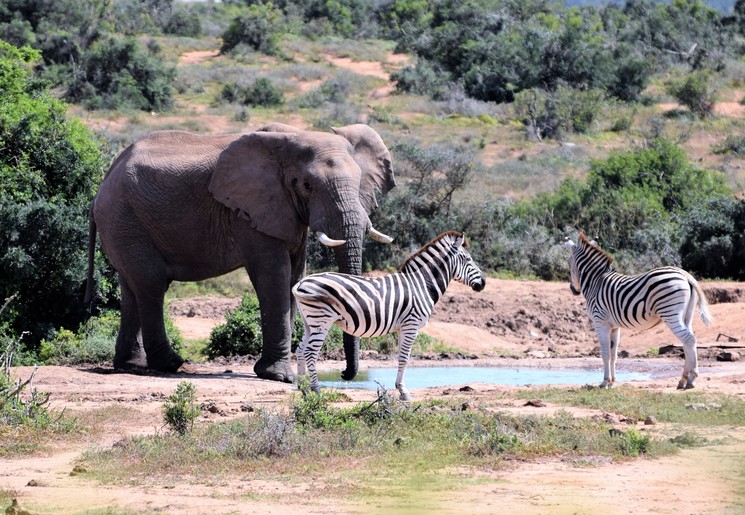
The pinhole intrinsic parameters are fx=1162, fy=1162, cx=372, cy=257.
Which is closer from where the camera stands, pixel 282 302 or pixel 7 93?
pixel 282 302

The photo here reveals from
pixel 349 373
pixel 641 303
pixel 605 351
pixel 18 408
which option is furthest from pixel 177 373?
pixel 641 303

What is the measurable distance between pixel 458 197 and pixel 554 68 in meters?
24.9

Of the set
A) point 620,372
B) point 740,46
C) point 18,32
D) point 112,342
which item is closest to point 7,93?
point 112,342

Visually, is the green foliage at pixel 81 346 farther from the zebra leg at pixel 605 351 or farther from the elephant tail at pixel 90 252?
the zebra leg at pixel 605 351

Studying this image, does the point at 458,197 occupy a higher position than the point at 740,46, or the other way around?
the point at 740,46

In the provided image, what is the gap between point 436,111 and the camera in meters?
50.4

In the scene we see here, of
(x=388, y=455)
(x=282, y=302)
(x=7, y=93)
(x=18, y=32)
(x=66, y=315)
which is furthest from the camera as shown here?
(x=18, y=32)

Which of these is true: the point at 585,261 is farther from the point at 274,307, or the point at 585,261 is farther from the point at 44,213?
the point at 44,213

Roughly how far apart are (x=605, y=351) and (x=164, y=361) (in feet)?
19.2

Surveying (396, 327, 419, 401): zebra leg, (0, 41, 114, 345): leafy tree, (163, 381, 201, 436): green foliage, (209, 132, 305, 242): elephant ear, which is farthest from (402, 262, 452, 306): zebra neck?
(0, 41, 114, 345): leafy tree

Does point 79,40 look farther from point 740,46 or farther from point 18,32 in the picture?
point 740,46

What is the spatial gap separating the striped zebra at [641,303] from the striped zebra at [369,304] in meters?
2.24

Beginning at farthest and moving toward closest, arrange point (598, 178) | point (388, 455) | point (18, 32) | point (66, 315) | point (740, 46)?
point (740, 46)
point (18, 32)
point (598, 178)
point (66, 315)
point (388, 455)

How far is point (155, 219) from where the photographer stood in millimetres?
15352
